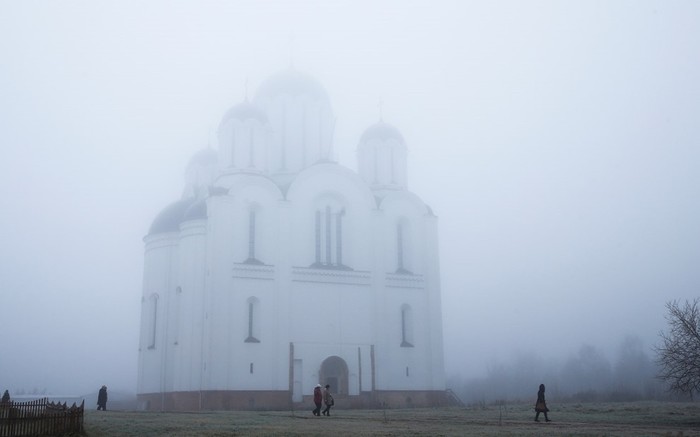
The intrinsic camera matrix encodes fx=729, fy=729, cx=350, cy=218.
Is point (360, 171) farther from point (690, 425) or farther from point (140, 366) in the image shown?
point (690, 425)

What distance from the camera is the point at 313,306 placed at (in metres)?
37.2

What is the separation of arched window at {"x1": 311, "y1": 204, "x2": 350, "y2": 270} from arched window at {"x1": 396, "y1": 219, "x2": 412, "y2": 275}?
355cm

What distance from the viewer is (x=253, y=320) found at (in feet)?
118

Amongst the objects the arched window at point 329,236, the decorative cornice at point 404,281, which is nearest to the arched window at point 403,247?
the decorative cornice at point 404,281

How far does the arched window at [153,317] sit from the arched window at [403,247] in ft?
44.2

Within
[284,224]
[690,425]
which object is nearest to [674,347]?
[690,425]

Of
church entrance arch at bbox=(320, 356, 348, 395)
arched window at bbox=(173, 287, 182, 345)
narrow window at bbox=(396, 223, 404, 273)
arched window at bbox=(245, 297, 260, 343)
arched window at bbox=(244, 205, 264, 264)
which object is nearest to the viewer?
arched window at bbox=(245, 297, 260, 343)

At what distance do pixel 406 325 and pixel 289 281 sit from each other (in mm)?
7217

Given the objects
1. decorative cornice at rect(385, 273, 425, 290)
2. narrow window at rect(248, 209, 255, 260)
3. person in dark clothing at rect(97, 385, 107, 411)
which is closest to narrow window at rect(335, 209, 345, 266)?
decorative cornice at rect(385, 273, 425, 290)

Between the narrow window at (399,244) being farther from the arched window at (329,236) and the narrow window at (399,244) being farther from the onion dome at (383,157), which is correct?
the arched window at (329,236)

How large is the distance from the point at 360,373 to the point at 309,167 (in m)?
11.1

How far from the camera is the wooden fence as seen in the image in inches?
629

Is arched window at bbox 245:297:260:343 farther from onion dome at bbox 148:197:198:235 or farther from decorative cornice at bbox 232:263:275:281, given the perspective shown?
onion dome at bbox 148:197:198:235

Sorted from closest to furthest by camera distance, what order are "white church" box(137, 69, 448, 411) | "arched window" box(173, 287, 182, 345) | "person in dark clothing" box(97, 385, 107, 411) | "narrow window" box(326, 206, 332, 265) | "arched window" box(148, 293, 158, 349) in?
1. "person in dark clothing" box(97, 385, 107, 411)
2. "white church" box(137, 69, 448, 411)
3. "arched window" box(173, 287, 182, 345)
4. "narrow window" box(326, 206, 332, 265)
5. "arched window" box(148, 293, 158, 349)
